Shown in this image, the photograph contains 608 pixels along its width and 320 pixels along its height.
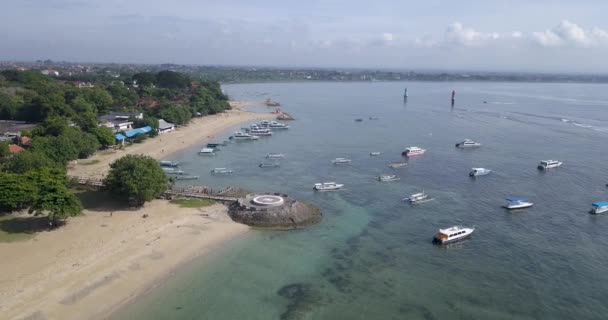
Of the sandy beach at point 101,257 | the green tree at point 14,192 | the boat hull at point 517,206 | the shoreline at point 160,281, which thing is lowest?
the shoreline at point 160,281

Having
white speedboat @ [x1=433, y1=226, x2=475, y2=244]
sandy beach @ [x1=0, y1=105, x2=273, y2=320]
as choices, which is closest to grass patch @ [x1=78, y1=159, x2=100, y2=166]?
sandy beach @ [x1=0, y1=105, x2=273, y2=320]

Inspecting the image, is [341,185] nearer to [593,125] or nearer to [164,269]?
[164,269]

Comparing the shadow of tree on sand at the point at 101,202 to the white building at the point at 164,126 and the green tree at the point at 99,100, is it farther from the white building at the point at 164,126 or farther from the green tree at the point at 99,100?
the green tree at the point at 99,100

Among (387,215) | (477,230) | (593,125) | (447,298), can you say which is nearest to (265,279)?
(447,298)

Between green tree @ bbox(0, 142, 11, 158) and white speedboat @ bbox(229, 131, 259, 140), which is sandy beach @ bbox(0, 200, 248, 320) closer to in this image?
green tree @ bbox(0, 142, 11, 158)

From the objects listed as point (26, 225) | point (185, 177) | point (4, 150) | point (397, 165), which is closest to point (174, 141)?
point (185, 177)

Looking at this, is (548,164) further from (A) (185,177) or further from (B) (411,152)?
(A) (185,177)

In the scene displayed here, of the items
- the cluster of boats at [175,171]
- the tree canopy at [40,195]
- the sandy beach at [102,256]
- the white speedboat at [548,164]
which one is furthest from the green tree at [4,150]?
the white speedboat at [548,164]
